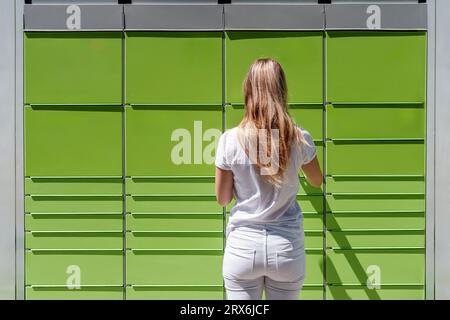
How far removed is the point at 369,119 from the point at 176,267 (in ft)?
4.71

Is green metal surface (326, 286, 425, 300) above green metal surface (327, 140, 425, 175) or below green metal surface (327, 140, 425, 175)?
below

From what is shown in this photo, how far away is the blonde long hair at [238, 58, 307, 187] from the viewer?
221 centimetres

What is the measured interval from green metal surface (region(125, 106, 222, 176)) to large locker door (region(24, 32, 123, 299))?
83mm

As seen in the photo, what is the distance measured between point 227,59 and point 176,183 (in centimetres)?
79

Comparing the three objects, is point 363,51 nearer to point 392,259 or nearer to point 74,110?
point 392,259

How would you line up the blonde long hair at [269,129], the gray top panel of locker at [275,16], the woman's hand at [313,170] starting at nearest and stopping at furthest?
the blonde long hair at [269,129], the woman's hand at [313,170], the gray top panel of locker at [275,16]

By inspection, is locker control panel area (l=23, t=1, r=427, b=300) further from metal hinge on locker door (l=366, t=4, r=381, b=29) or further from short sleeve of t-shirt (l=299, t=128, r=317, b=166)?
short sleeve of t-shirt (l=299, t=128, r=317, b=166)

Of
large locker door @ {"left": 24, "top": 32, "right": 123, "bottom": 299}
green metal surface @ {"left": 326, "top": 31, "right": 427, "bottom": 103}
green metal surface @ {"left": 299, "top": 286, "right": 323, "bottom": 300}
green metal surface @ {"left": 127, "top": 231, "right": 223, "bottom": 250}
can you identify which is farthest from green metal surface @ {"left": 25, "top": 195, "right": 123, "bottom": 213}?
green metal surface @ {"left": 326, "top": 31, "right": 427, "bottom": 103}

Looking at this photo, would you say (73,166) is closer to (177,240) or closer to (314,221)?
(177,240)

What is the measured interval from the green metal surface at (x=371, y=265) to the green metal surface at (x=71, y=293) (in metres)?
1.28

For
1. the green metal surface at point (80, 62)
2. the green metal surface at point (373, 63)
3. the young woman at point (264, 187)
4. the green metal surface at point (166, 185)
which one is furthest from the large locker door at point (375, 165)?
the green metal surface at point (80, 62)

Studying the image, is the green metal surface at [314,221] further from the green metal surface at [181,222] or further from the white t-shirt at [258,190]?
the white t-shirt at [258,190]

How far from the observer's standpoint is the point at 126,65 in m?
3.19

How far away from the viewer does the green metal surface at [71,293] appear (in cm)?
325
